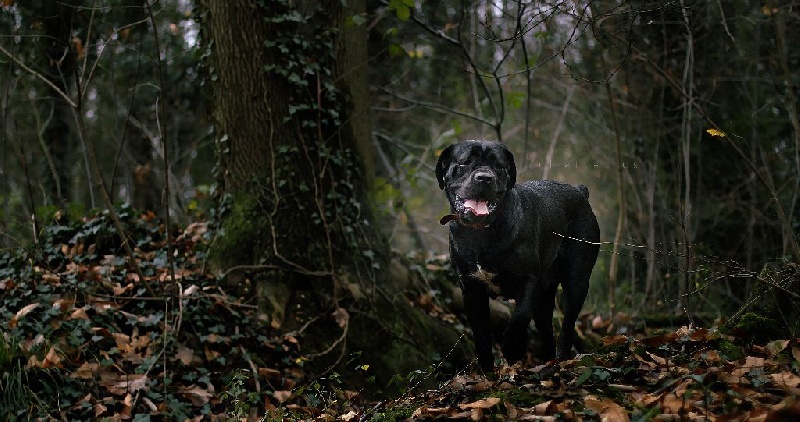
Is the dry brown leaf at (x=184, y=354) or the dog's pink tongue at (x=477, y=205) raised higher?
the dog's pink tongue at (x=477, y=205)

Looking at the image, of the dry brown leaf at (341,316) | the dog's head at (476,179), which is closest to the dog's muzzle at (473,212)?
the dog's head at (476,179)

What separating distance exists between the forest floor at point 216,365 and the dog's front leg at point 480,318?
0.13m

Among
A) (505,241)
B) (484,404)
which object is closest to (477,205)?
(505,241)

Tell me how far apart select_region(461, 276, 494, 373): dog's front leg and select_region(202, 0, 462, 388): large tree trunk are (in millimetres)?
1982

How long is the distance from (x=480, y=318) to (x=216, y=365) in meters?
2.50

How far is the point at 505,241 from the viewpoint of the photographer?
4602mm

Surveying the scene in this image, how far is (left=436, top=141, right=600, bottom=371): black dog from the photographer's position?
439 centimetres

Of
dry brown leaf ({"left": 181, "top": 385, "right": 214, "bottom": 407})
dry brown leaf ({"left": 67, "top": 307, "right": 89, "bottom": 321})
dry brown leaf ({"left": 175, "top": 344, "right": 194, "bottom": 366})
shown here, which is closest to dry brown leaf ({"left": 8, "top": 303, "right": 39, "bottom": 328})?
dry brown leaf ({"left": 67, "top": 307, "right": 89, "bottom": 321})

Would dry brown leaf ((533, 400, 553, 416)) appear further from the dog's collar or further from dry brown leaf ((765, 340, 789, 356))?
dry brown leaf ((765, 340, 789, 356))

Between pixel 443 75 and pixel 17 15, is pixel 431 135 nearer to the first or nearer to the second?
pixel 443 75

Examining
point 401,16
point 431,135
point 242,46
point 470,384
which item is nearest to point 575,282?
point 470,384

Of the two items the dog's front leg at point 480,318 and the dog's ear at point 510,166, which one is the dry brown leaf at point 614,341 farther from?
the dog's ear at point 510,166

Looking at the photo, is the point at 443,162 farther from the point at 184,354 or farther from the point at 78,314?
the point at 78,314

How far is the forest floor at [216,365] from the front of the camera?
3.52m
